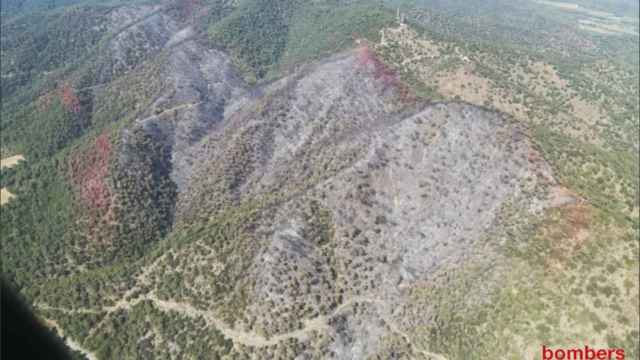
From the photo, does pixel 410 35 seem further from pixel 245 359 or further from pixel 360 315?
pixel 245 359

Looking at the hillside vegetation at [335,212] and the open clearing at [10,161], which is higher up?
the hillside vegetation at [335,212]

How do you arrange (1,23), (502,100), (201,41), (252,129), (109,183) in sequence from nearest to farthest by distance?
(109,183) < (252,129) < (502,100) < (201,41) < (1,23)

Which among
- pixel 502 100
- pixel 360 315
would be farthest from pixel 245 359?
pixel 502 100

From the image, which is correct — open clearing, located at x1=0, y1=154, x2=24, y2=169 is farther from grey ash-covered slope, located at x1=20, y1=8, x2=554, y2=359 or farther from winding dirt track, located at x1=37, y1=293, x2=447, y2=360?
winding dirt track, located at x1=37, y1=293, x2=447, y2=360

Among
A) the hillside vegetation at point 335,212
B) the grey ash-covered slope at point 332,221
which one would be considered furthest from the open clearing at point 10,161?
the grey ash-covered slope at point 332,221

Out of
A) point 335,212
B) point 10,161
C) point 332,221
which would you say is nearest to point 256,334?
point 332,221

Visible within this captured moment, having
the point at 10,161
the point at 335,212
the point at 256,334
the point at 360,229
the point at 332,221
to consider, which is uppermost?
the point at 335,212

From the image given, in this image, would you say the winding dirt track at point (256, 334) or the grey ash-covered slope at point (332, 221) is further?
the grey ash-covered slope at point (332, 221)

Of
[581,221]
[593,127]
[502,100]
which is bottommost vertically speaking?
[593,127]

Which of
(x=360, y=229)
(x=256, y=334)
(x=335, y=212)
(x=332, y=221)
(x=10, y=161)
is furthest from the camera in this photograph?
(x=10, y=161)

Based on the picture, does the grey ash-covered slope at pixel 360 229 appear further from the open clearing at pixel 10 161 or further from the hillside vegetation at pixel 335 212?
the open clearing at pixel 10 161

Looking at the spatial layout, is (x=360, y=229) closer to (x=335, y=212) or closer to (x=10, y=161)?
(x=335, y=212)
